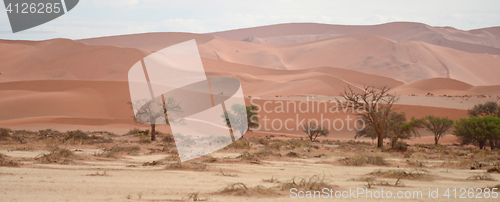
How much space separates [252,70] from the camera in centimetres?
10731

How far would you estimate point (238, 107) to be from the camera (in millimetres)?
32531

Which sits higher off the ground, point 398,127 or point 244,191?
point 244,191

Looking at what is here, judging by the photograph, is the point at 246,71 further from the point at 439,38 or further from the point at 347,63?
the point at 439,38

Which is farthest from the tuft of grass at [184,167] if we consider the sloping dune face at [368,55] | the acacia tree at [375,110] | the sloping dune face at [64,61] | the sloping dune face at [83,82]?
the sloping dune face at [368,55]

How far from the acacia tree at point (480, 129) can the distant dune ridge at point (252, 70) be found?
819 inches

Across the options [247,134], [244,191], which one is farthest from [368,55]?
[244,191]

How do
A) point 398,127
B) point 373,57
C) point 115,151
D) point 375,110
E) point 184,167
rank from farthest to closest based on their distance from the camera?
1. point 373,57
2. point 398,127
3. point 375,110
4. point 115,151
5. point 184,167

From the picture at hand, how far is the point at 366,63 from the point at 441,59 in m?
25.1

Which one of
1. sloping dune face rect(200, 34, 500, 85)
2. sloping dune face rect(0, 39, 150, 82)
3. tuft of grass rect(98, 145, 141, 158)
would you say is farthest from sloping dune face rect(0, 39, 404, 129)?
tuft of grass rect(98, 145, 141, 158)

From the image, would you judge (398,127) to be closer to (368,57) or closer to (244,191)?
(244,191)

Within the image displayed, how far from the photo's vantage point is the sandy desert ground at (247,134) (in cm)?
620

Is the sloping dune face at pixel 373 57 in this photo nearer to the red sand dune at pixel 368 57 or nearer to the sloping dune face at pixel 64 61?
the red sand dune at pixel 368 57

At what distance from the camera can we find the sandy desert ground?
6.20m

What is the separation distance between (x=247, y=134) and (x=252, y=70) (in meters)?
73.5
